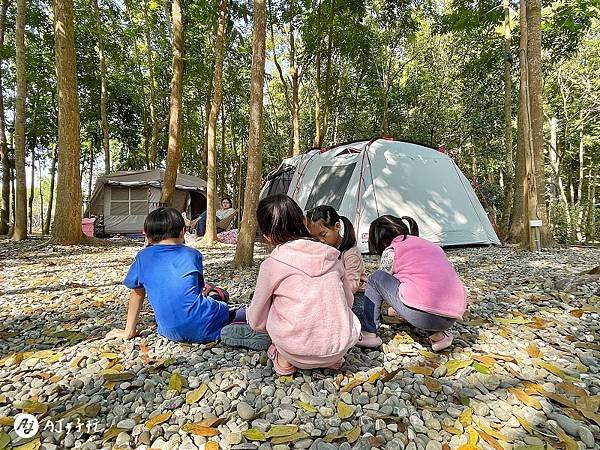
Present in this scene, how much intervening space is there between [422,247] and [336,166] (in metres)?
5.04

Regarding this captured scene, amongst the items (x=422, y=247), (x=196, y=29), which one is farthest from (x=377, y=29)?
(x=422, y=247)

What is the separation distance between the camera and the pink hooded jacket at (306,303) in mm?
1737

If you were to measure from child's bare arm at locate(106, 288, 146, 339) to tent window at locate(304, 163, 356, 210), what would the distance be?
4.72 m

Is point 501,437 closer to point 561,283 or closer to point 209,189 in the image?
point 561,283

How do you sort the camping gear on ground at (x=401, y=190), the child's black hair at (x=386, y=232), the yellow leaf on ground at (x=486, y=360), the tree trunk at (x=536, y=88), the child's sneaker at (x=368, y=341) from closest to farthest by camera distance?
the yellow leaf on ground at (x=486, y=360)
the child's sneaker at (x=368, y=341)
the child's black hair at (x=386, y=232)
the tree trunk at (x=536, y=88)
the camping gear on ground at (x=401, y=190)

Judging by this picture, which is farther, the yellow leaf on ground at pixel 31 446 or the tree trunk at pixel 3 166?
the tree trunk at pixel 3 166

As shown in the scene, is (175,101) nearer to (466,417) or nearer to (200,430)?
(200,430)

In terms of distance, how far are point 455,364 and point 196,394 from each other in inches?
53.6

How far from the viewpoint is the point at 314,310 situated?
1.73 meters

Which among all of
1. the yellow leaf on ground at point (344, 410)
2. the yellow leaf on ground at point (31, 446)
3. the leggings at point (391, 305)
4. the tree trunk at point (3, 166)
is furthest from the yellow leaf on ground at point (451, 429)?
the tree trunk at point (3, 166)

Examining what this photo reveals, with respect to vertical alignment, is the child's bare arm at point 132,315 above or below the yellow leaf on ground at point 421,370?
above

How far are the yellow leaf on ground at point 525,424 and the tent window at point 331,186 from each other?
527 cm

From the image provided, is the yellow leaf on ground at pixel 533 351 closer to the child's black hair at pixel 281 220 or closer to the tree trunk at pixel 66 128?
the child's black hair at pixel 281 220

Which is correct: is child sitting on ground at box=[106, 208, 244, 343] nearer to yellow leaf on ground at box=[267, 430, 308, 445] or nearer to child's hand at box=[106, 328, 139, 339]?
child's hand at box=[106, 328, 139, 339]
